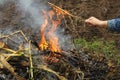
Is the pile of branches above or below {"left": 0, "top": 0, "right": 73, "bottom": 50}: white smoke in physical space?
below

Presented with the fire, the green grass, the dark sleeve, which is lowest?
the green grass

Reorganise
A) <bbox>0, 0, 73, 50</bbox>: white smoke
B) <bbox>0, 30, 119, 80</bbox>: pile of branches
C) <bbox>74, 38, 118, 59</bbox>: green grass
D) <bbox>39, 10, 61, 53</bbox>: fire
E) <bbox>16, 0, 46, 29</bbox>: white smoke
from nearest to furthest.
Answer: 1. <bbox>0, 30, 119, 80</bbox>: pile of branches
2. <bbox>39, 10, 61, 53</bbox>: fire
3. <bbox>74, 38, 118, 59</bbox>: green grass
4. <bbox>0, 0, 73, 50</bbox>: white smoke
5. <bbox>16, 0, 46, 29</bbox>: white smoke

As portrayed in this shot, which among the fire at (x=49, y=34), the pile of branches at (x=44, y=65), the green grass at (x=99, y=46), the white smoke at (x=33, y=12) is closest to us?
the pile of branches at (x=44, y=65)

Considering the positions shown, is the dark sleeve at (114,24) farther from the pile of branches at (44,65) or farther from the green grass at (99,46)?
the green grass at (99,46)

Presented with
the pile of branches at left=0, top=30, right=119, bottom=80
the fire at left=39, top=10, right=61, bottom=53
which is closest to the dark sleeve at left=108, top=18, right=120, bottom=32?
the pile of branches at left=0, top=30, right=119, bottom=80

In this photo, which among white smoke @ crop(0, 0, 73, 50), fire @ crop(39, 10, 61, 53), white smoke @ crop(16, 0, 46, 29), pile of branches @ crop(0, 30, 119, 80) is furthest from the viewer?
white smoke @ crop(16, 0, 46, 29)

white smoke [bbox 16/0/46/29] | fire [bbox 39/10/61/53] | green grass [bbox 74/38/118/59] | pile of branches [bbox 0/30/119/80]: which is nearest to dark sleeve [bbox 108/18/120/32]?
pile of branches [bbox 0/30/119/80]

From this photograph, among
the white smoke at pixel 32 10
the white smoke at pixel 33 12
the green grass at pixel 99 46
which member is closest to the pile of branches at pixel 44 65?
the green grass at pixel 99 46

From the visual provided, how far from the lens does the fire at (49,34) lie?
459 cm

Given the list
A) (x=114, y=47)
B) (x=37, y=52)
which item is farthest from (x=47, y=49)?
Result: (x=114, y=47)

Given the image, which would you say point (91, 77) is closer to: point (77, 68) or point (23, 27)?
point (77, 68)

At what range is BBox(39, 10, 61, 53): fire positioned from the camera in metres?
4.59

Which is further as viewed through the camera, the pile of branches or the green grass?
the green grass

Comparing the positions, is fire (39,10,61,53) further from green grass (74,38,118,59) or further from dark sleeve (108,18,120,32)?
dark sleeve (108,18,120,32)
